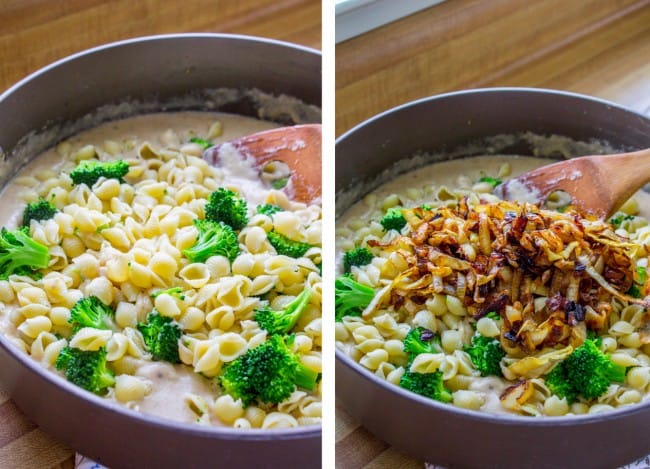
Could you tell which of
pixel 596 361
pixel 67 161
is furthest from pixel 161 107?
pixel 596 361

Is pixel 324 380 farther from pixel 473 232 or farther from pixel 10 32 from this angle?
pixel 10 32

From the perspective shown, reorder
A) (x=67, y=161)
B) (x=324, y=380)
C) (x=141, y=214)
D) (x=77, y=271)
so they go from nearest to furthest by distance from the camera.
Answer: (x=324, y=380) → (x=77, y=271) → (x=141, y=214) → (x=67, y=161)

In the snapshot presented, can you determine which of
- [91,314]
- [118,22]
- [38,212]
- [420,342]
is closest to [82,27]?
[118,22]

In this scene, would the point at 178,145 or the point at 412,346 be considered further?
the point at 178,145

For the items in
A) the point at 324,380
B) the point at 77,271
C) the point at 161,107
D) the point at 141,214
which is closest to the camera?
the point at 324,380

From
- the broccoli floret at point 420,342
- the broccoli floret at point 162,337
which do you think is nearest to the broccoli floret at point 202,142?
the broccoli floret at point 162,337

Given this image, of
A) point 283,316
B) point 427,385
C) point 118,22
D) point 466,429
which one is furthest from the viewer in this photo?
point 118,22

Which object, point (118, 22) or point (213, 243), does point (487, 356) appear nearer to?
point (213, 243)
